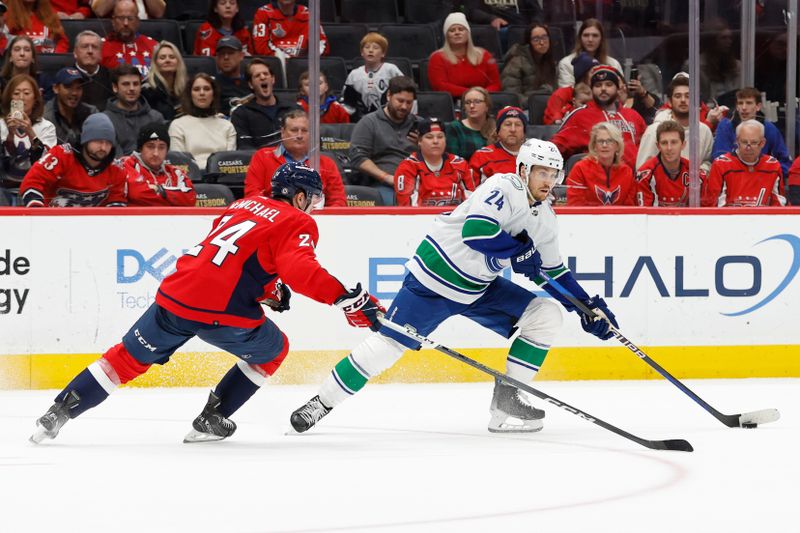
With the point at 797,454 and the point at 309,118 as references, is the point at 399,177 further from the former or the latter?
the point at 797,454

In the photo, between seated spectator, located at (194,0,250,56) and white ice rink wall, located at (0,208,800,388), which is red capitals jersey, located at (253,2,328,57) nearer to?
seated spectator, located at (194,0,250,56)

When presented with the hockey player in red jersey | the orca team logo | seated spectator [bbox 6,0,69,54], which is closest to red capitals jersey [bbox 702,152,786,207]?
the orca team logo

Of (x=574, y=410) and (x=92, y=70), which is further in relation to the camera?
(x=92, y=70)

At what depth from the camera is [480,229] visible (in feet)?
15.2

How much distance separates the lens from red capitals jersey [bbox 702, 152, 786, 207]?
21.4 ft

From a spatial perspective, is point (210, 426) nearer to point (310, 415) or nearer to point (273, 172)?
point (310, 415)

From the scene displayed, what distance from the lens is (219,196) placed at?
6.26 metres

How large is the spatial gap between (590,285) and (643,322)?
1.07 feet

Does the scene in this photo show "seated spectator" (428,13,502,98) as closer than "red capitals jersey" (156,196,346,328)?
No

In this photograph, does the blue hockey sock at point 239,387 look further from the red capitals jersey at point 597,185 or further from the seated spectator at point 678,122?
the seated spectator at point 678,122

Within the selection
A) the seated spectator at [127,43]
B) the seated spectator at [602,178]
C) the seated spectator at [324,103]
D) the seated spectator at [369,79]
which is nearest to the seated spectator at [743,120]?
the seated spectator at [602,178]

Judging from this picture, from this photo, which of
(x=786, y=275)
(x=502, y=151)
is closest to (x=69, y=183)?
(x=502, y=151)

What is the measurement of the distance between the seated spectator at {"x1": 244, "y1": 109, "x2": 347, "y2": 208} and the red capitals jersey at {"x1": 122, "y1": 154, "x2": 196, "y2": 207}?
0.30m

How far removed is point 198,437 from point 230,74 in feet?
8.78
